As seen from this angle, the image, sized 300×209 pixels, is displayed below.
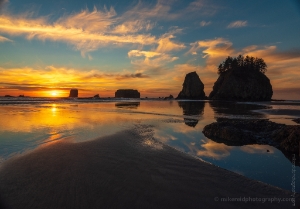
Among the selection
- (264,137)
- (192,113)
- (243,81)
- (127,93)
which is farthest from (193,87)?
(264,137)

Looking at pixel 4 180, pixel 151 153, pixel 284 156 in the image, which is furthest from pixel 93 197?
pixel 284 156

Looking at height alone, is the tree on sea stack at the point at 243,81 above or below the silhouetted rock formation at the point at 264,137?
above

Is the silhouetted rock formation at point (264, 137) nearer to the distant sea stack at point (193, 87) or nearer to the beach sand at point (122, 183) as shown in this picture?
the beach sand at point (122, 183)

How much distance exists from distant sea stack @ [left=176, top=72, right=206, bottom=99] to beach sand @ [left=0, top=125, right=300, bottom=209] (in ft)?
358

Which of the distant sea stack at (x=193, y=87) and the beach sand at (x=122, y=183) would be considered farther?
the distant sea stack at (x=193, y=87)

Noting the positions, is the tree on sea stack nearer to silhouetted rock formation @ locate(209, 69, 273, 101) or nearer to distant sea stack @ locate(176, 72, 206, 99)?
silhouetted rock formation @ locate(209, 69, 273, 101)

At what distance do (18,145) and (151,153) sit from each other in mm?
5827

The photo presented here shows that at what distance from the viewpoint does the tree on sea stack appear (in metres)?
86.9

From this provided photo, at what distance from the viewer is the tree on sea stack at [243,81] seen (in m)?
86.9

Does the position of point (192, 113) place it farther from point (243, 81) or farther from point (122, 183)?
point (243, 81)

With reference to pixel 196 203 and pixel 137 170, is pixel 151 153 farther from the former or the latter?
pixel 196 203

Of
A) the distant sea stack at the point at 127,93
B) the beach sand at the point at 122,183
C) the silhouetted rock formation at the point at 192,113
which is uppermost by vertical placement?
the distant sea stack at the point at 127,93

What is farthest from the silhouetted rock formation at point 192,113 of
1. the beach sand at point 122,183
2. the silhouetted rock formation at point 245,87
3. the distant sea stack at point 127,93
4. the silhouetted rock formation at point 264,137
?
the distant sea stack at point 127,93

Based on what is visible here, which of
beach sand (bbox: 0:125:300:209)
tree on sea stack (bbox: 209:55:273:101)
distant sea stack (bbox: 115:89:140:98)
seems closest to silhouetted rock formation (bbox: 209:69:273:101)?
tree on sea stack (bbox: 209:55:273:101)
